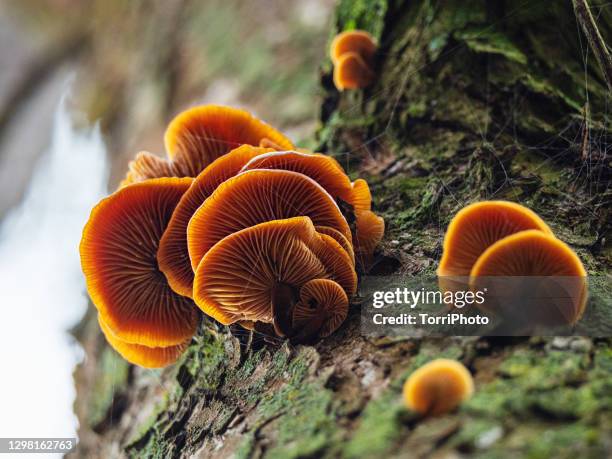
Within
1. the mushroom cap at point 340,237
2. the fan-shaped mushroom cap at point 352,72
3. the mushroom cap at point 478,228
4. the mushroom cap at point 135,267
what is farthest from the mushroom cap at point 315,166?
the fan-shaped mushroom cap at point 352,72

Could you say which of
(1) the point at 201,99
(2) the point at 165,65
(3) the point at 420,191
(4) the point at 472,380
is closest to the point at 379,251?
(3) the point at 420,191

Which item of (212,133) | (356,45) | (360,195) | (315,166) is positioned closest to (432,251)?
(360,195)

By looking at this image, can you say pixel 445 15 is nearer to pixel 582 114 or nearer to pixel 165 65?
pixel 582 114

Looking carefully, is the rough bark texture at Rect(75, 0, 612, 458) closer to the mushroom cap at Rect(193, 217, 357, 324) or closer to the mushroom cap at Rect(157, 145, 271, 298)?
the mushroom cap at Rect(193, 217, 357, 324)

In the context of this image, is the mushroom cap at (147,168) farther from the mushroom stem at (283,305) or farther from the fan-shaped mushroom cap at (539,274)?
the fan-shaped mushroom cap at (539,274)

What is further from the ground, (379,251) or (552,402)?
(379,251)

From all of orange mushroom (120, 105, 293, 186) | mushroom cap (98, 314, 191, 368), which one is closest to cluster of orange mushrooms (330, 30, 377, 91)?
orange mushroom (120, 105, 293, 186)
